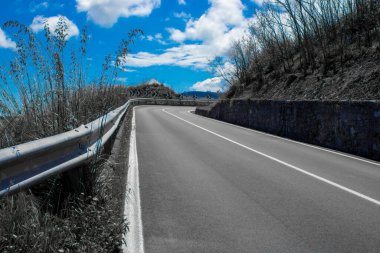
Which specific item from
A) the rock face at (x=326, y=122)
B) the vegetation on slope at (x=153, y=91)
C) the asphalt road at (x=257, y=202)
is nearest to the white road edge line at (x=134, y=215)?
the asphalt road at (x=257, y=202)

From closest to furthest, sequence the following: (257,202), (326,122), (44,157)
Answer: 1. (44,157)
2. (257,202)
3. (326,122)

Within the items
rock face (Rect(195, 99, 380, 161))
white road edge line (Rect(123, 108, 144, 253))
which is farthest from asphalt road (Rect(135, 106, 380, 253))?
rock face (Rect(195, 99, 380, 161))

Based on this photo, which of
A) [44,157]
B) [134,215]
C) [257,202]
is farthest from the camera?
[257,202]

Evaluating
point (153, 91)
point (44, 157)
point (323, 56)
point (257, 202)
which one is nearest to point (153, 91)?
point (153, 91)

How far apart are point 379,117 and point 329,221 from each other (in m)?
7.36

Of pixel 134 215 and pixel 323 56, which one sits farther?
pixel 323 56

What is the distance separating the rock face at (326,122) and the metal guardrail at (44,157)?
30.6 ft

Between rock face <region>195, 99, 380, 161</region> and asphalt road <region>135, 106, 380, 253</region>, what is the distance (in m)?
1.24

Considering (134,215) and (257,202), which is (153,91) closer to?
(257,202)

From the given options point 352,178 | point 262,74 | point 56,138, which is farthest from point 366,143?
point 262,74

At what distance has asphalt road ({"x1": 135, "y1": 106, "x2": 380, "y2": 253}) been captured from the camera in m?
5.01

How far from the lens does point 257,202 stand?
6.73m

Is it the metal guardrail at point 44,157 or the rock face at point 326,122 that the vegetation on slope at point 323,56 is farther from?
the metal guardrail at point 44,157

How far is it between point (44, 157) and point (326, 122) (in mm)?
12376
